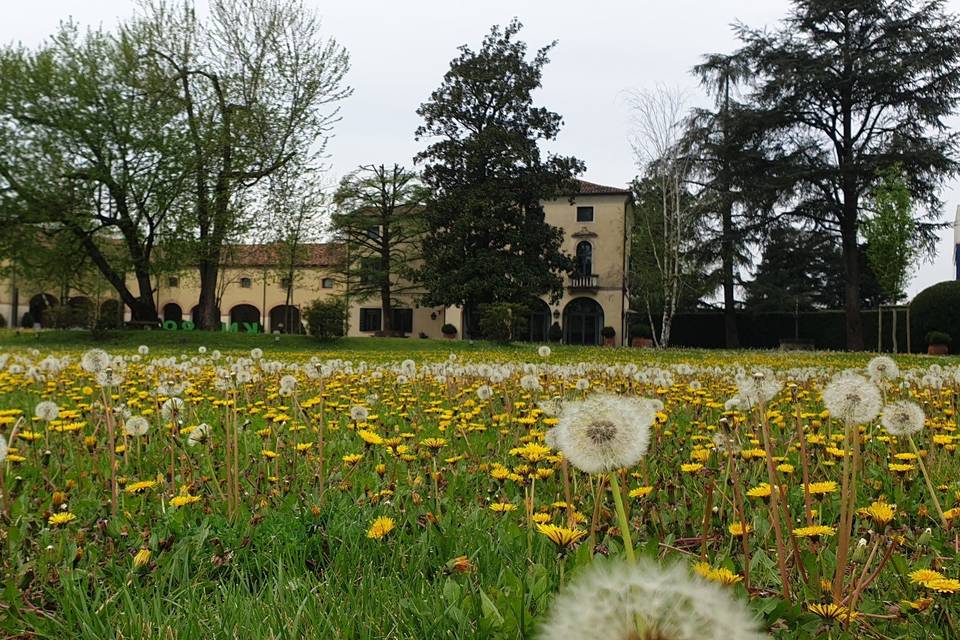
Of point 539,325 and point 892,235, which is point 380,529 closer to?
point 892,235

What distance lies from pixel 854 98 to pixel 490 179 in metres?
16.1

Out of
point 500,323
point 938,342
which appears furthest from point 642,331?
point 500,323

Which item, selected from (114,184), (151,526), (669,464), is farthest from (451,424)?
(114,184)

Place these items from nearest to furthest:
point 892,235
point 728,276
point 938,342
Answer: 1. point 938,342
2. point 892,235
3. point 728,276

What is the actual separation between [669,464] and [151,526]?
2289mm

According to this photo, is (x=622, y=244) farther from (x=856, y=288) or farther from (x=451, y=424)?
(x=451, y=424)

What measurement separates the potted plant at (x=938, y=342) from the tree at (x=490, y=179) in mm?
16038

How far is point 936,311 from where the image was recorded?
2367 centimetres

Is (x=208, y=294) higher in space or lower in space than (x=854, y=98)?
lower

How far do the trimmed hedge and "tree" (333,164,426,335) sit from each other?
657 inches

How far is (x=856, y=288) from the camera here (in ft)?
92.0

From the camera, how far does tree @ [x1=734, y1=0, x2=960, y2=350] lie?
26234 mm

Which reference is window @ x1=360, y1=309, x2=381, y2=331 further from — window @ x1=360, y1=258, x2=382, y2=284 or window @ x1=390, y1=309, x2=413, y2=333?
window @ x1=360, y1=258, x2=382, y2=284

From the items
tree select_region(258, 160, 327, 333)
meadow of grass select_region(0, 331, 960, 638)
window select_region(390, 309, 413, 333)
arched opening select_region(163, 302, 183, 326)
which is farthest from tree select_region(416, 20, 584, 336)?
arched opening select_region(163, 302, 183, 326)
